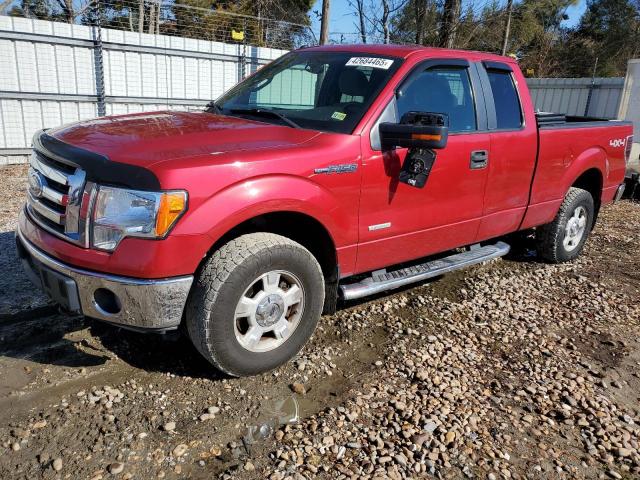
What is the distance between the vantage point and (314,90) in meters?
4.09

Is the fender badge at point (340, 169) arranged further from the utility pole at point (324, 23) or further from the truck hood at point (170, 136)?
the utility pole at point (324, 23)

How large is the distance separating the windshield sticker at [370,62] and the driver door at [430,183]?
0.19m

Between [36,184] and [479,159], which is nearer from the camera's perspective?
[36,184]

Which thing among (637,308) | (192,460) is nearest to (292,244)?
(192,460)

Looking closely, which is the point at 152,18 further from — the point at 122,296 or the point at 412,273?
the point at 122,296

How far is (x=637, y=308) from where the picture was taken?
4.80 m

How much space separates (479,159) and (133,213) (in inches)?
105

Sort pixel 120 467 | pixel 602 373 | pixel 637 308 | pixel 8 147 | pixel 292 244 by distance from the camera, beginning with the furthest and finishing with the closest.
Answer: pixel 8 147 → pixel 637 308 → pixel 602 373 → pixel 292 244 → pixel 120 467

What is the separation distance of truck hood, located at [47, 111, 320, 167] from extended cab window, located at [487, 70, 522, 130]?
6.23 ft

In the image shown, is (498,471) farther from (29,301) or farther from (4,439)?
(29,301)

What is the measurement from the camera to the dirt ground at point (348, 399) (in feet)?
8.55

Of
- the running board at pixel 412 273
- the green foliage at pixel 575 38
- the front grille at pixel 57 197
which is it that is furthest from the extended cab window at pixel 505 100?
the green foliage at pixel 575 38

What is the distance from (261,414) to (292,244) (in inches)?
38.0

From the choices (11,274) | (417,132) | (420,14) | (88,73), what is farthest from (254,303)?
(420,14)
